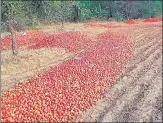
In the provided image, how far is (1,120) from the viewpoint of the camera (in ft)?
43.4

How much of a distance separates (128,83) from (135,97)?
6.37ft

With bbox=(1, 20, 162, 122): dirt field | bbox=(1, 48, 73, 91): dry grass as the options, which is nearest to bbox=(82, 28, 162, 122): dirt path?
bbox=(1, 20, 162, 122): dirt field

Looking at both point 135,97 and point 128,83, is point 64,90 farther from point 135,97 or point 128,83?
point 128,83

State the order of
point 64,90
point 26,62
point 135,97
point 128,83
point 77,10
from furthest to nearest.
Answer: point 77,10 → point 26,62 → point 128,83 → point 64,90 → point 135,97

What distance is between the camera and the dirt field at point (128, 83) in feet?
47.2

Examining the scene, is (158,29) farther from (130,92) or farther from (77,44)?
(130,92)

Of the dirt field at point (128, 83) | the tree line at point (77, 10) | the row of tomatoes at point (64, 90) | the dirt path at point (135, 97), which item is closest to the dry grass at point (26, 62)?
the dirt field at point (128, 83)

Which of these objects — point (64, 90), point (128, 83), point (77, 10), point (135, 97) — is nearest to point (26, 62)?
point (64, 90)

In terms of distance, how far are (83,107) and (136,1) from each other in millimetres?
41007

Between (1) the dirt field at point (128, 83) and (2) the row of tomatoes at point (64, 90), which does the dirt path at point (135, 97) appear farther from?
(2) the row of tomatoes at point (64, 90)

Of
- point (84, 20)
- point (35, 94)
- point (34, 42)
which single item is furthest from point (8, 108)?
point (84, 20)

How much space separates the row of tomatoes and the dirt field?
463 millimetres

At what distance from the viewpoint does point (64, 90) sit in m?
16.5

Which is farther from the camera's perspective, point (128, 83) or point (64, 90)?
point (128, 83)
